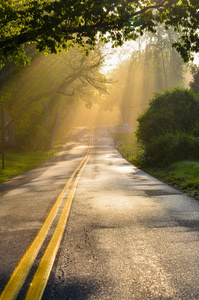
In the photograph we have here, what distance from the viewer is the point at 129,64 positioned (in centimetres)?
8619

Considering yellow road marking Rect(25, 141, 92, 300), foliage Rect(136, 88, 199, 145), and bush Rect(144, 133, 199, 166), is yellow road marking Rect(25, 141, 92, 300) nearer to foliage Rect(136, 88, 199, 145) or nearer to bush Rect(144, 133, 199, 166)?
bush Rect(144, 133, 199, 166)

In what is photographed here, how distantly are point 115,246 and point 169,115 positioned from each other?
21.1m

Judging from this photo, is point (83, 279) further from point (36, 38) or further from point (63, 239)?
point (36, 38)

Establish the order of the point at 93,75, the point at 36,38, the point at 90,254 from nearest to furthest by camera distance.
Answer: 1. the point at 90,254
2. the point at 36,38
3. the point at 93,75

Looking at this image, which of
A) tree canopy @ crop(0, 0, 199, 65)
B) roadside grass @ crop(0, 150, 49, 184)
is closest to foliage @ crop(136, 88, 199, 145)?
roadside grass @ crop(0, 150, 49, 184)

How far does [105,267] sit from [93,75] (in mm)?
31563

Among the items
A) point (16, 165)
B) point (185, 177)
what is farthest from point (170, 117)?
point (185, 177)

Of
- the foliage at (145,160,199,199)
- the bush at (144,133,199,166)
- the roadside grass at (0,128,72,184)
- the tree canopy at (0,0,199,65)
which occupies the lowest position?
the roadside grass at (0,128,72,184)

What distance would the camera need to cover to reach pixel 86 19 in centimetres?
1120

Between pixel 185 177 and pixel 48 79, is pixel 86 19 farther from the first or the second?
pixel 48 79

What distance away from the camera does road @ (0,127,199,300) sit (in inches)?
146

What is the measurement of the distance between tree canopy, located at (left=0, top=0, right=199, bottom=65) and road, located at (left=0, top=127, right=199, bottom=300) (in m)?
4.90

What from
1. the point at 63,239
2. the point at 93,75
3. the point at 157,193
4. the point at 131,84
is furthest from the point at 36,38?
the point at 131,84

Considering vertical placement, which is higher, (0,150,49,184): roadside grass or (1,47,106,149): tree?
(1,47,106,149): tree
